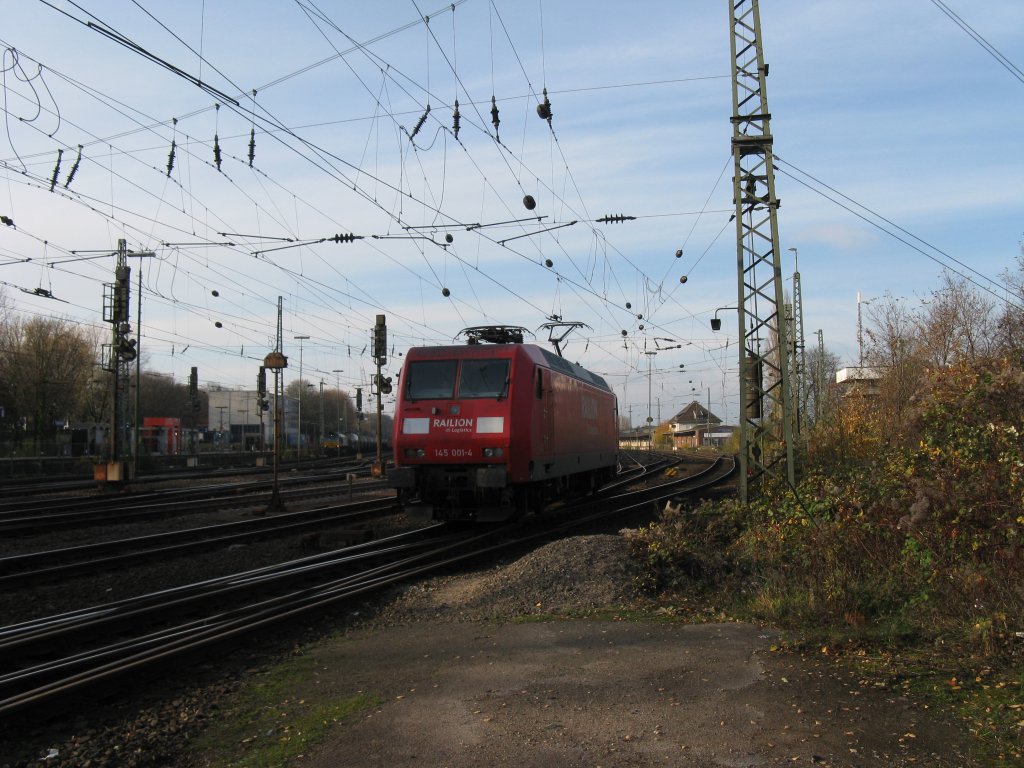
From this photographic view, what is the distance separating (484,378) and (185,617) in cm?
738

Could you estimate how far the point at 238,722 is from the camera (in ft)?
17.5

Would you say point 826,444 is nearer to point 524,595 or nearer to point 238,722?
point 524,595

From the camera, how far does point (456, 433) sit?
1446cm

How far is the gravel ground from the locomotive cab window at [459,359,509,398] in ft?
22.5

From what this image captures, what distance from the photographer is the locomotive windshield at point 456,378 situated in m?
14.5

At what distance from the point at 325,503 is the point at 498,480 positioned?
921 centimetres

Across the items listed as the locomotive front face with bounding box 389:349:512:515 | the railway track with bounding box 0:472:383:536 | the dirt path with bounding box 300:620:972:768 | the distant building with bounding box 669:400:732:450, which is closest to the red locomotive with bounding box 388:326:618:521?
the locomotive front face with bounding box 389:349:512:515

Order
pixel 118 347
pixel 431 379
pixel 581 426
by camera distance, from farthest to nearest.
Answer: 1. pixel 118 347
2. pixel 581 426
3. pixel 431 379

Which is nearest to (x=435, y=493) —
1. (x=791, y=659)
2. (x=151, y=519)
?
(x=151, y=519)

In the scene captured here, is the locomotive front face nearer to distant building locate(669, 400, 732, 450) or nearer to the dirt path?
the dirt path

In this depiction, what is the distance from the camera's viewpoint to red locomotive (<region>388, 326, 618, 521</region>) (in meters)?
14.2

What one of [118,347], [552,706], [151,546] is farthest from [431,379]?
[118,347]

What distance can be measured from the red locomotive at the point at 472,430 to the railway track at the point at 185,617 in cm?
96

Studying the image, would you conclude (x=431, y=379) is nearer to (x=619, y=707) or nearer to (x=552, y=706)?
(x=552, y=706)
